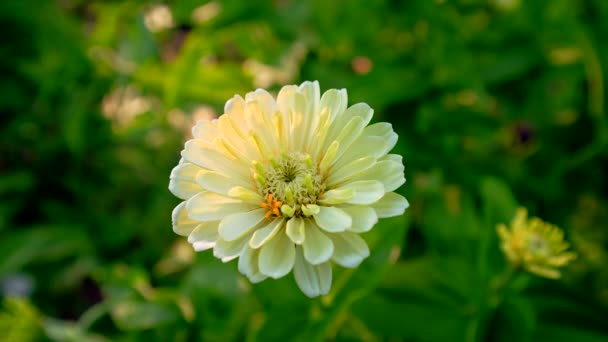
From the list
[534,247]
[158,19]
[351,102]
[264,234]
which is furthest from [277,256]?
[158,19]

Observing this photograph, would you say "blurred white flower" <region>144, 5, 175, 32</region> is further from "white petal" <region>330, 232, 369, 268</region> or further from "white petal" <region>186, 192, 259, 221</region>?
"white petal" <region>330, 232, 369, 268</region>

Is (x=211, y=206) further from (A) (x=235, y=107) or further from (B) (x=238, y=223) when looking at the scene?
(A) (x=235, y=107)

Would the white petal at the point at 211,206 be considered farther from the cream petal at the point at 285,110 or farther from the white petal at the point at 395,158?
the white petal at the point at 395,158

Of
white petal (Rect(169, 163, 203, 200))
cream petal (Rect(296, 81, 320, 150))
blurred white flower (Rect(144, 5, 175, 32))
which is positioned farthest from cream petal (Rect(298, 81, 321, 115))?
blurred white flower (Rect(144, 5, 175, 32))

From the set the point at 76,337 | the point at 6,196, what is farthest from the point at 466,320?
the point at 6,196

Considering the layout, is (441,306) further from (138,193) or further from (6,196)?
(6,196)

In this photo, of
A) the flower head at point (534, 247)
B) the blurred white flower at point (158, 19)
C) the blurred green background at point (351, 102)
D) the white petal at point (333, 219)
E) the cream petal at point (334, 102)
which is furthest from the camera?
the blurred white flower at point (158, 19)

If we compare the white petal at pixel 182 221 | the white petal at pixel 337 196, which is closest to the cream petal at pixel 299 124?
the white petal at pixel 337 196
